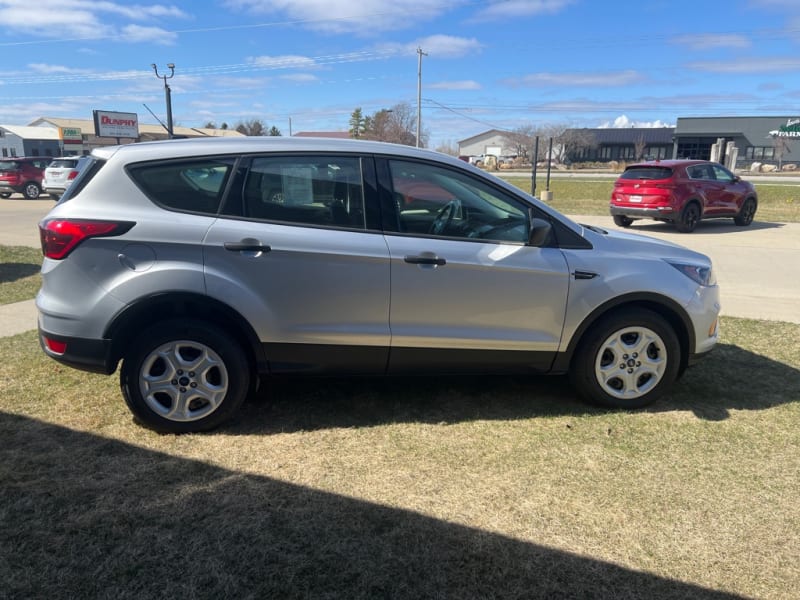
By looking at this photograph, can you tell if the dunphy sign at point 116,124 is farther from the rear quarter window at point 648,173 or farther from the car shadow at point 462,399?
the car shadow at point 462,399

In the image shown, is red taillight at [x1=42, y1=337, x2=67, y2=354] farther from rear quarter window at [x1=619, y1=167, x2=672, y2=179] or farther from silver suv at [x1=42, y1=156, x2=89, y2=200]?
silver suv at [x1=42, y1=156, x2=89, y2=200]

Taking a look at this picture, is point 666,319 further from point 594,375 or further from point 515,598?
point 515,598

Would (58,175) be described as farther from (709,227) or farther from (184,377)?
(184,377)

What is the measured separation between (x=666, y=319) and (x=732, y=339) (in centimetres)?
217

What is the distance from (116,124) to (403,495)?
55.3 metres

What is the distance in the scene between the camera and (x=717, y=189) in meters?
14.8

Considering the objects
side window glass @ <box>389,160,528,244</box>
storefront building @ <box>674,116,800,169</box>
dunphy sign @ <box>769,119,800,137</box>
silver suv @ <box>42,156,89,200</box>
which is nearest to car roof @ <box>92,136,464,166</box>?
side window glass @ <box>389,160,528,244</box>

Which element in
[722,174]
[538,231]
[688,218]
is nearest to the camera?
[538,231]

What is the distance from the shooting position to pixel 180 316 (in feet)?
12.4

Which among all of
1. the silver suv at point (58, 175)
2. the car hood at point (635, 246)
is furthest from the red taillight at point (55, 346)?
the silver suv at point (58, 175)

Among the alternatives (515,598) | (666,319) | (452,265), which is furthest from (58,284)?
(666,319)

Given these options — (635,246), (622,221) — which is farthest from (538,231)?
(622,221)

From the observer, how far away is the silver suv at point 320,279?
365 cm

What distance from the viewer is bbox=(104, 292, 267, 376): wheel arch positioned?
365 cm
